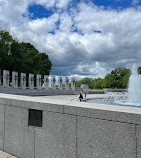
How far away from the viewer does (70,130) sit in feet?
12.0

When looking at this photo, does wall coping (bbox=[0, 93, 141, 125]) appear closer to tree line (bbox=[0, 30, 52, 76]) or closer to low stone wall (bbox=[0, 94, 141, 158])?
low stone wall (bbox=[0, 94, 141, 158])

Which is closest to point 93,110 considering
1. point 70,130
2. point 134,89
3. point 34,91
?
point 70,130

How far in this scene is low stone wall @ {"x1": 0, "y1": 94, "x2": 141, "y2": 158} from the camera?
3.00 m

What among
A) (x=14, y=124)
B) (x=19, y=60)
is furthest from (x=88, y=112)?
(x=19, y=60)

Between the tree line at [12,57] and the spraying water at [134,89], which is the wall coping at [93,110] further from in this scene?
the tree line at [12,57]

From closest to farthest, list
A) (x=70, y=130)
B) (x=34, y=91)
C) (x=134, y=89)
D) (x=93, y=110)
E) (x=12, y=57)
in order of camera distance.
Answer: (x=93, y=110) → (x=70, y=130) → (x=134, y=89) → (x=34, y=91) → (x=12, y=57)

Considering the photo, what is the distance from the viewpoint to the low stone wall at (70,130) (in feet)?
9.84

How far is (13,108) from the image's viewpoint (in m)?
4.74

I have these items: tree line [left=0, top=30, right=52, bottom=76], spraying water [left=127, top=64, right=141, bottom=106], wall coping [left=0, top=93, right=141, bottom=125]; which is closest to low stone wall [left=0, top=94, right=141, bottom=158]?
wall coping [left=0, top=93, right=141, bottom=125]

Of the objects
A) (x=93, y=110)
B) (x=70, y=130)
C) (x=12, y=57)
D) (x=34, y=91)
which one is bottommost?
(x=34, y=91)

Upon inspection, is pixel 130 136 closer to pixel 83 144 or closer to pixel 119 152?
pixel 119 152

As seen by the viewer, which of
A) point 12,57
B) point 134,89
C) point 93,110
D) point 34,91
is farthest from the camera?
point 12,57

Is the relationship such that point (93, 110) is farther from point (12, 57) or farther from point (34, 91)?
point (12, 57)

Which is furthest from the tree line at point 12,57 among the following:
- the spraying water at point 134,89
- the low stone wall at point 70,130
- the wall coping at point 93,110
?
the wall coping at point 93,110
